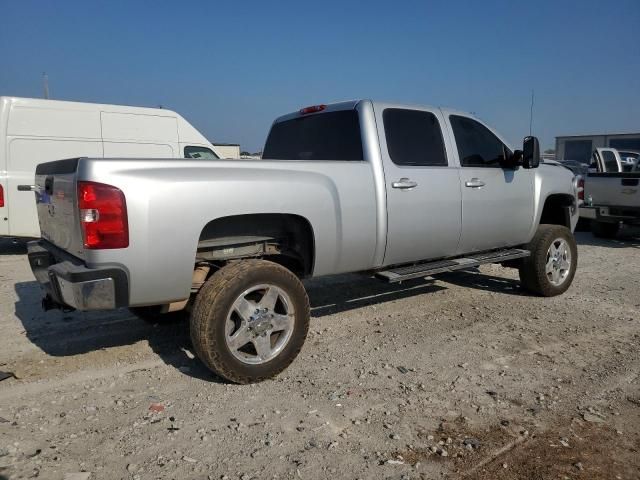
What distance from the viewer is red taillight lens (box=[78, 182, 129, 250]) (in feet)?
10.00

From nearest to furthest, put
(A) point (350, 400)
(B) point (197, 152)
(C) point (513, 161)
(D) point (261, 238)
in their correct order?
(A) point (350, 400)
(D) point (261, 238)
(C) point (513, 161)
(B) point (197, 152)

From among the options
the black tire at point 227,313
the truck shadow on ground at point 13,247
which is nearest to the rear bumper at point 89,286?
the black tire at point 227,313

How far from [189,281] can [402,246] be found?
6.35ft

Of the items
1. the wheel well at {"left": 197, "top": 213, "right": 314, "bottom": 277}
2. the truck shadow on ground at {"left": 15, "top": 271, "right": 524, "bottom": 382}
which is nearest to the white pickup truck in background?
the truck shadow on ground at {"left": 15, "top": 271, "right": 524, "bottom": 382}

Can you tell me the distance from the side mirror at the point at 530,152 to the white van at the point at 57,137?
684 centimetres

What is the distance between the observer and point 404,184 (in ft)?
14.5

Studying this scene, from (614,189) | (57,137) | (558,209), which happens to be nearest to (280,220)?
(558,209)

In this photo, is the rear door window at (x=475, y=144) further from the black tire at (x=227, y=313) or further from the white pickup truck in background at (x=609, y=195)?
the white pickup truck in background at (x=609, y=195)

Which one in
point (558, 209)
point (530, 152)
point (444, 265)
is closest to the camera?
point (444, 265)

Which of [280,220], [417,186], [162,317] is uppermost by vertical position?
[417,186]

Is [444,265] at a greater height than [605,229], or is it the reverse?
[444,265]

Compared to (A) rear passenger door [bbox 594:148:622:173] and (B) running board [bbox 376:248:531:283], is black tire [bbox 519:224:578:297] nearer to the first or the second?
(B) running board [bbox 376:248:531:283]

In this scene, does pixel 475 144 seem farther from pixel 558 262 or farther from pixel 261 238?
pixel 261 238

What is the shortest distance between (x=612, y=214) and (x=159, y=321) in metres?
8.90
